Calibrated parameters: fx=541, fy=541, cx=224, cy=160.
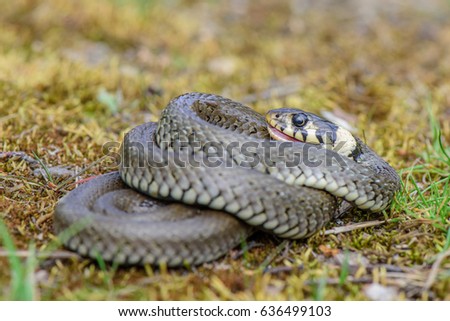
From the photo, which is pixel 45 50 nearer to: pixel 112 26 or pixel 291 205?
pixel 112 26

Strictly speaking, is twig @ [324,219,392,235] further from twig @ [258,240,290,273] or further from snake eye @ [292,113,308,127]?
snake eye @ [292,113,308,127]

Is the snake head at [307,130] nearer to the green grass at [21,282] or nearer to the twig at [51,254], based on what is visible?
the twig at [51,254]

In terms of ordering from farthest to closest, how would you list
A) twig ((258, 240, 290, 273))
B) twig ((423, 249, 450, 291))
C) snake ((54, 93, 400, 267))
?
twig ((258, 240, 290, 273)) < twig ((423, 249, 450, 291)) < snake ((54, 93, 400, 267))

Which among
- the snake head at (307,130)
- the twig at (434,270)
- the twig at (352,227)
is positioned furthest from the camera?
the snake head at (307,130)

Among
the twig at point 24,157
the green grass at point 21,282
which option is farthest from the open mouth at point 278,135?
the green grass at point 21,282

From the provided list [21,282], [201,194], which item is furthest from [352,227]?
[21,282]

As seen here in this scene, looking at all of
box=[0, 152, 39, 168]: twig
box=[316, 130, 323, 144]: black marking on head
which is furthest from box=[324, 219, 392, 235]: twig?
box=[0, 152, 39, 168]: twig
